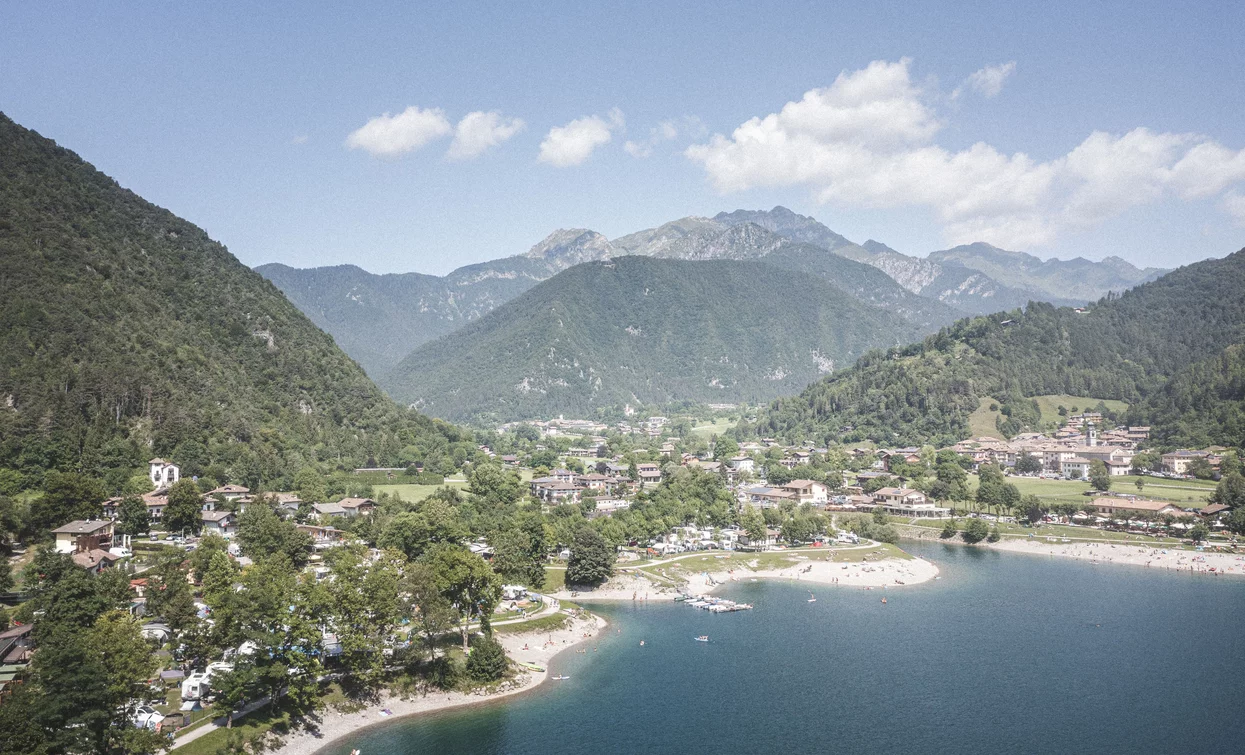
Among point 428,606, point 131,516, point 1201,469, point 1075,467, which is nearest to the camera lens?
point 428,606

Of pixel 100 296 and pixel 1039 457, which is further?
pixel 1039 457

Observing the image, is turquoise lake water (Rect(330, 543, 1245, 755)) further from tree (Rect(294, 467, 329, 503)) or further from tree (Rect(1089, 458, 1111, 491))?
tree (Rect(1089, 458, 1111, 491))

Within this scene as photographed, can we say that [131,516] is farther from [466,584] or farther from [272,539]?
[466,584]

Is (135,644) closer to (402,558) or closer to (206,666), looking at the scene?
Result: (206,666)

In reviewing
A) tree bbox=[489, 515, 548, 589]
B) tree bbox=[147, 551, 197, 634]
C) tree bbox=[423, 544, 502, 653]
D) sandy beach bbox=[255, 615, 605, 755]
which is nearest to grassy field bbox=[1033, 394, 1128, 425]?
tree bbox=[489, 515, 548, 589]

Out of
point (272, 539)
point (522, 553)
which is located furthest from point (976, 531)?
Result: point (272, 539)

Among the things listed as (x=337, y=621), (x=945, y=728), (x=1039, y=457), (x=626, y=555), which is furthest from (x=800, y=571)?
(x=1039, y=457)
